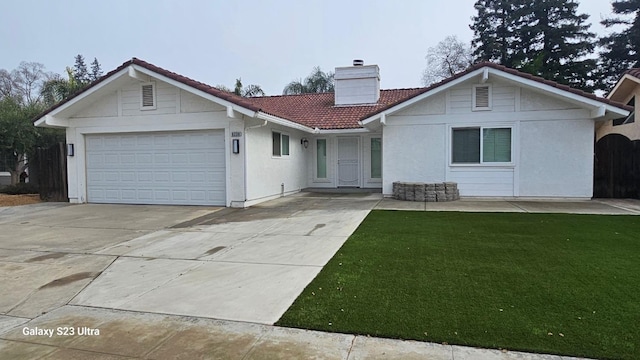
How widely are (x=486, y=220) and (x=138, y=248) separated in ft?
22.0

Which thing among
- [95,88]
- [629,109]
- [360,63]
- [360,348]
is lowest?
[360,348]

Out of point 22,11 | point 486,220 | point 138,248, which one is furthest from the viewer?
point 22,11

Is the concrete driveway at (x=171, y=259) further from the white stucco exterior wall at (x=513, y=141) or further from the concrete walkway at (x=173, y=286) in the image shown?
the white stucco exterior wall at (x=513, y=141)

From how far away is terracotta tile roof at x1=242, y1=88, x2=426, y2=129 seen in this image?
1586cm

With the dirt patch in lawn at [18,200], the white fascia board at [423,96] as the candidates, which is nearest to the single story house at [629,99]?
the white fascia board at [423,96]

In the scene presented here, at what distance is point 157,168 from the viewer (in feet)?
39.2

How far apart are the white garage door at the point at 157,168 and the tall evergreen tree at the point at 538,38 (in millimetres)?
22909

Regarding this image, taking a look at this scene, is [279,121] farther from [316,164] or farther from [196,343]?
[196,343]

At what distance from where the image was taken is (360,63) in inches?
746

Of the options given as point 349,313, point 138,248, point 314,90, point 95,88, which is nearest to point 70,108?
point 95,88

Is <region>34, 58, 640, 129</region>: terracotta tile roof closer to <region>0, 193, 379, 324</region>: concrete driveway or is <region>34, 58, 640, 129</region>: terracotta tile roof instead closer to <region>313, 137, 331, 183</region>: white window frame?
<region>313, 137, 331, 183</region>: white window frame

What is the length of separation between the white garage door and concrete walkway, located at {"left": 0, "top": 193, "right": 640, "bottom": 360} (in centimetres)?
216

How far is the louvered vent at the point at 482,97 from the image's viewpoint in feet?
38.4

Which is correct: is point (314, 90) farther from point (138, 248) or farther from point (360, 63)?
point (138, 248)
